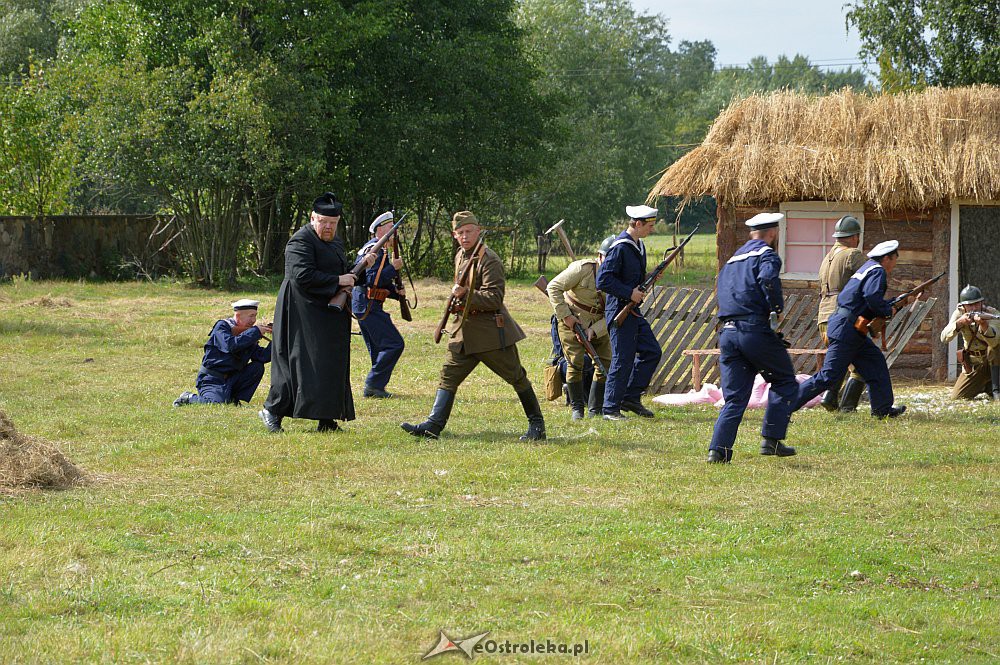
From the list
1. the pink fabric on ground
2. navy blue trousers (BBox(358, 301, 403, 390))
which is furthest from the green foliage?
the pink fabric on ground

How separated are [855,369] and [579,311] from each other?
2.73m

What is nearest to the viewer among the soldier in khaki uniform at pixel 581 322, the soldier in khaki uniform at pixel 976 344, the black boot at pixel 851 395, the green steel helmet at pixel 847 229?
the soldier in khaki uniform at pixel 581 322

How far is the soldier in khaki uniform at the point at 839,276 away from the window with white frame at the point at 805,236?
343 cm

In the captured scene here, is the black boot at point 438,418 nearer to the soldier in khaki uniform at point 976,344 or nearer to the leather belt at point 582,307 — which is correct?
the leather belt at point 582,307

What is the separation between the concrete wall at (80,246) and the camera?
29.5m

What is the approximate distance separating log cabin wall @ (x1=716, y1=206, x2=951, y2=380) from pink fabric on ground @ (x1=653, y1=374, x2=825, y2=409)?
2838mm

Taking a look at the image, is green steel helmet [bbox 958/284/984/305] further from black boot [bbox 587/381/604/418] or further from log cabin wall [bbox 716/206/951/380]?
black boot [bbox 587/381/604/418]

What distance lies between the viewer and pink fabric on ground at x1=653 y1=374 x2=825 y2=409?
12484mm

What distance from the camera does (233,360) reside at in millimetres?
12008

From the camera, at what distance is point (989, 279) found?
1552 centimetres

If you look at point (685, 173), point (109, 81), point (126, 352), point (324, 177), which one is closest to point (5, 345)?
point (126, 352)

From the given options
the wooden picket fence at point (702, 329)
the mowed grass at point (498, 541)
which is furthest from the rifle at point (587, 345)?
the wooden picket fence at point (702, 329)

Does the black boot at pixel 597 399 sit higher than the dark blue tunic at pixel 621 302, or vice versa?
the dark blue tunic at pixel 621 302

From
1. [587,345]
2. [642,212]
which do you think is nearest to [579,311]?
[587,345]
